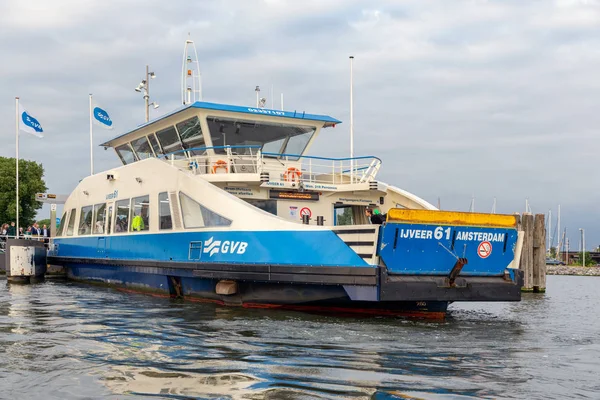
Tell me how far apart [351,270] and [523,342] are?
2.56m

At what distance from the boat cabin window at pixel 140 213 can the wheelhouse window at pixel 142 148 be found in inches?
84.9

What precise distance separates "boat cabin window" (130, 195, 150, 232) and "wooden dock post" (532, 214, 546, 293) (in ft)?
38.1

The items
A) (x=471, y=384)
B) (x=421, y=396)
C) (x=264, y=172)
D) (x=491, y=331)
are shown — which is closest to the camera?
(x=421, y=396)

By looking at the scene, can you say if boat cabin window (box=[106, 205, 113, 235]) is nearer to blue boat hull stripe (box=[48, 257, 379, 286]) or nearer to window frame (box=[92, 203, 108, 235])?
window frame (box=[92, 203, 108, 235])

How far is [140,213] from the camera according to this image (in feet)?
46.3

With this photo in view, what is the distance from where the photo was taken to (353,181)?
14477 mm

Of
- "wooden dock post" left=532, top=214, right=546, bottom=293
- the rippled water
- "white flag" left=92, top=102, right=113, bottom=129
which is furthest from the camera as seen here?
"white flag" left=92, top=102, right=113, bottom=129

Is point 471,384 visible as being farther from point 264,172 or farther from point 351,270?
point 264,172

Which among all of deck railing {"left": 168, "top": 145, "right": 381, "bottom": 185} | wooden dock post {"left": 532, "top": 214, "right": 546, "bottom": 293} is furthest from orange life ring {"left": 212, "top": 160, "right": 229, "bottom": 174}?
wooden dock post {"left": 532, "top": 214, "right": 546, "bottom": 293}

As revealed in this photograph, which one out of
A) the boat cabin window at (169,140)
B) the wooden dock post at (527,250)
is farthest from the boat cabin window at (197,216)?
the wooden dock post at (527,250)

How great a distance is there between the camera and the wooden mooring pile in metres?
19.1

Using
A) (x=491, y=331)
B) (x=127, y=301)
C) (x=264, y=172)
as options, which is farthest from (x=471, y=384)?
(x=127, y=301)

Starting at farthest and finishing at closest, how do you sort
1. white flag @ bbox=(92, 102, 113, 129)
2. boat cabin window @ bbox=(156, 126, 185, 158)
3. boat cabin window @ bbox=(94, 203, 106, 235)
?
white flag @ bbox=(92, 102, 113, 129), boat cabin window @ bbox=(94, 203, 106, 235), boat cabin window @ bbox=(156, 126, 185, 158)

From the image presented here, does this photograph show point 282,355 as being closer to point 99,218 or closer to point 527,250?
point 99,218
